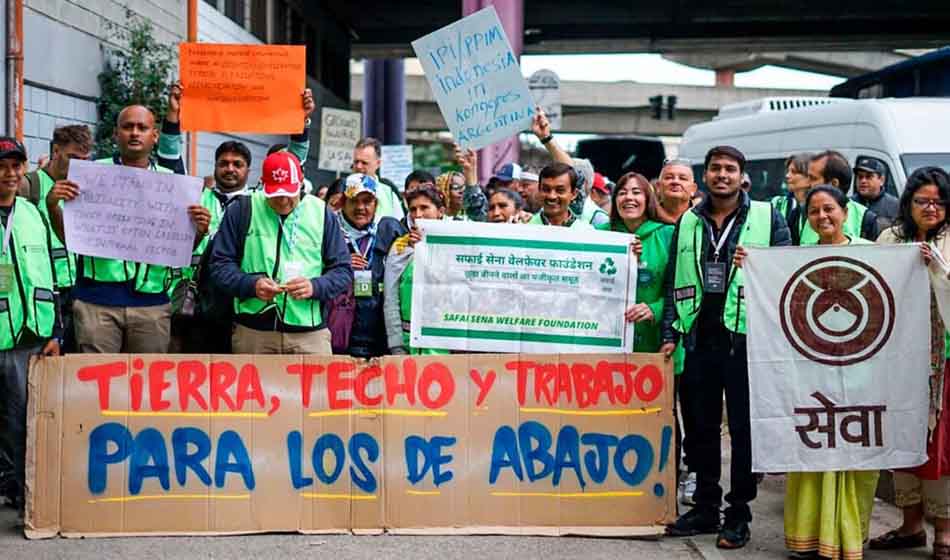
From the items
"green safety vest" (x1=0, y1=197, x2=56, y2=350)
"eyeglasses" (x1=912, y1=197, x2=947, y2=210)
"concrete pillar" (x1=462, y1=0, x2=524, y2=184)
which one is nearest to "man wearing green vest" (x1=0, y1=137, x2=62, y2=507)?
"green safety vest" (x1=0, y1=197, x2=56, y2=350)

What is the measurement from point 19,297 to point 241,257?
1.07 m

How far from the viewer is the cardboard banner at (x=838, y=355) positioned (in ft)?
21.6

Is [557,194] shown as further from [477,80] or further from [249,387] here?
[249,387]

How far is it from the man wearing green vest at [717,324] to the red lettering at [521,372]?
70cm

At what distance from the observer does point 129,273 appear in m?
7.31

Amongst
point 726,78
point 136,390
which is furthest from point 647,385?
point 726,78

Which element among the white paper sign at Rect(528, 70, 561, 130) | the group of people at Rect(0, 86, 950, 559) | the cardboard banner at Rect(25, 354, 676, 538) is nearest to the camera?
the group of people at Rect(0, 86, 950, 559)

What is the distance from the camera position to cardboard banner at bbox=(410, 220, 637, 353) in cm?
725

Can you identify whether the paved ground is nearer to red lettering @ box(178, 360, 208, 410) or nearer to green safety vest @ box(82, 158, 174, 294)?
red lettering @ box(178, 360, 208, 410)

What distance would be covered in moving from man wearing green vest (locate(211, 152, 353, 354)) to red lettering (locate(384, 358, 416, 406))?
485 millimetres

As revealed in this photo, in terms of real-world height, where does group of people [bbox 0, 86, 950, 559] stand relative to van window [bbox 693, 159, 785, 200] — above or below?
below

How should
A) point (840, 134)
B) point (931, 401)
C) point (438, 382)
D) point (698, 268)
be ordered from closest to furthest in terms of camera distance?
point (931, 401), point (698, 268), point (438, 382), point (840, 134)

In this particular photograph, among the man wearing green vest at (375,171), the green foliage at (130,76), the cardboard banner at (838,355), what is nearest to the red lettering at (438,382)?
the cardboard banner at (838,355)

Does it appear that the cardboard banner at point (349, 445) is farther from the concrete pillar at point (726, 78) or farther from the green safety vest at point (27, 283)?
the concrete pillar at point (726, 78)
